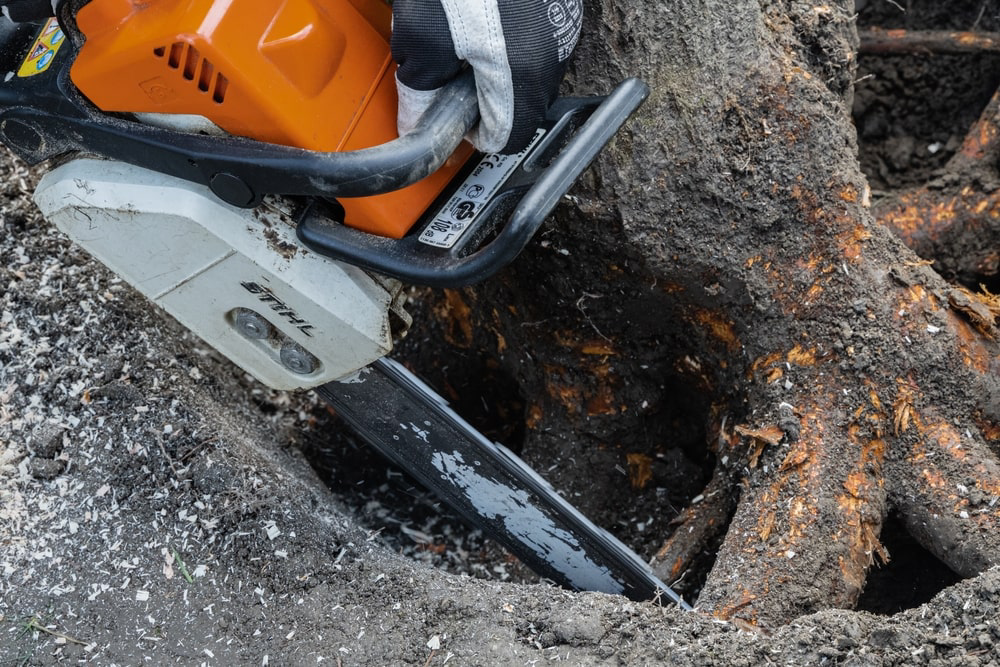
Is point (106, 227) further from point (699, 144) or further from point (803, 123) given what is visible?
point (803, 123)

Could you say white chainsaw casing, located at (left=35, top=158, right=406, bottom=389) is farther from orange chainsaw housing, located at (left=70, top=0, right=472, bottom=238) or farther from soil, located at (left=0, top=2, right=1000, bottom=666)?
soil, located at (left=0, top=2, right=1000, bottom=666)

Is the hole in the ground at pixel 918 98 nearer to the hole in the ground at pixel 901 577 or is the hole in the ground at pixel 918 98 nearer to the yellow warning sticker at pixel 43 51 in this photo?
the hole in the ground at pixel 901 577

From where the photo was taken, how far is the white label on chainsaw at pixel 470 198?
5.86 feet

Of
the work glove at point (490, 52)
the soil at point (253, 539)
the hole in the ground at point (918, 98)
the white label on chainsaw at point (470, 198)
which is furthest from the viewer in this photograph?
the hole in the ground at point (918, 98)

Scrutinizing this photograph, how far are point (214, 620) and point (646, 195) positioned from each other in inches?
55.0

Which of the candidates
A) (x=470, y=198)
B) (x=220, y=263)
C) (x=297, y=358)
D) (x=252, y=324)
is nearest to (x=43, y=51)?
(x=220, y=263)

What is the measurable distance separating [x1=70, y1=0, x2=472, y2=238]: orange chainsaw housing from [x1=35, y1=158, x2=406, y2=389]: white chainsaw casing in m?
0.14

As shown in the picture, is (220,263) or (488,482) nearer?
(220,263)

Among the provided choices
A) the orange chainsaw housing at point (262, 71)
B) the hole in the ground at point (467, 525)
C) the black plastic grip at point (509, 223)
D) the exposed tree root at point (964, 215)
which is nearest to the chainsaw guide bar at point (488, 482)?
the hole in the ground at point (467, 525)

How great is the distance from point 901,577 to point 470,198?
1.54m

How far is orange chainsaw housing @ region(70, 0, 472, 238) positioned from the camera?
1601 mm

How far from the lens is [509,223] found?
1606 mm

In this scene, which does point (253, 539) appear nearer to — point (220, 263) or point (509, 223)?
point (220, 263)

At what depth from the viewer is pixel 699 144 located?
2242mm
